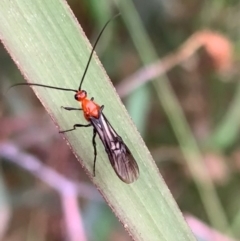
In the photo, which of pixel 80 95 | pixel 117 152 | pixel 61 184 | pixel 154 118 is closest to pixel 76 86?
pixel 80 95

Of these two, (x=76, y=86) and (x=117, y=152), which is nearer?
(x=76, y=86)

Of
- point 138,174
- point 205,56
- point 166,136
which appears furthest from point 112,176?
point 166,136

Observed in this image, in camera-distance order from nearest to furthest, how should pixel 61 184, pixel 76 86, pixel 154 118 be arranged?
1. pixel 76 86
2. pixel 61 184
3. pixel 154 118

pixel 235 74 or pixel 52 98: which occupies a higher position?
pixel 52 98

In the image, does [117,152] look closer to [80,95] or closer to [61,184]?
[80,95]

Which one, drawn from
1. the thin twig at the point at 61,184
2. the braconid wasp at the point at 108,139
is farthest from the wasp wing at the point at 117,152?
the thin twig at the point at 61,184

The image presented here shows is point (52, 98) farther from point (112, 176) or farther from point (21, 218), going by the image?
point (21, 218)

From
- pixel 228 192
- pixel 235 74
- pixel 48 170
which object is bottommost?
pixel 228 192
